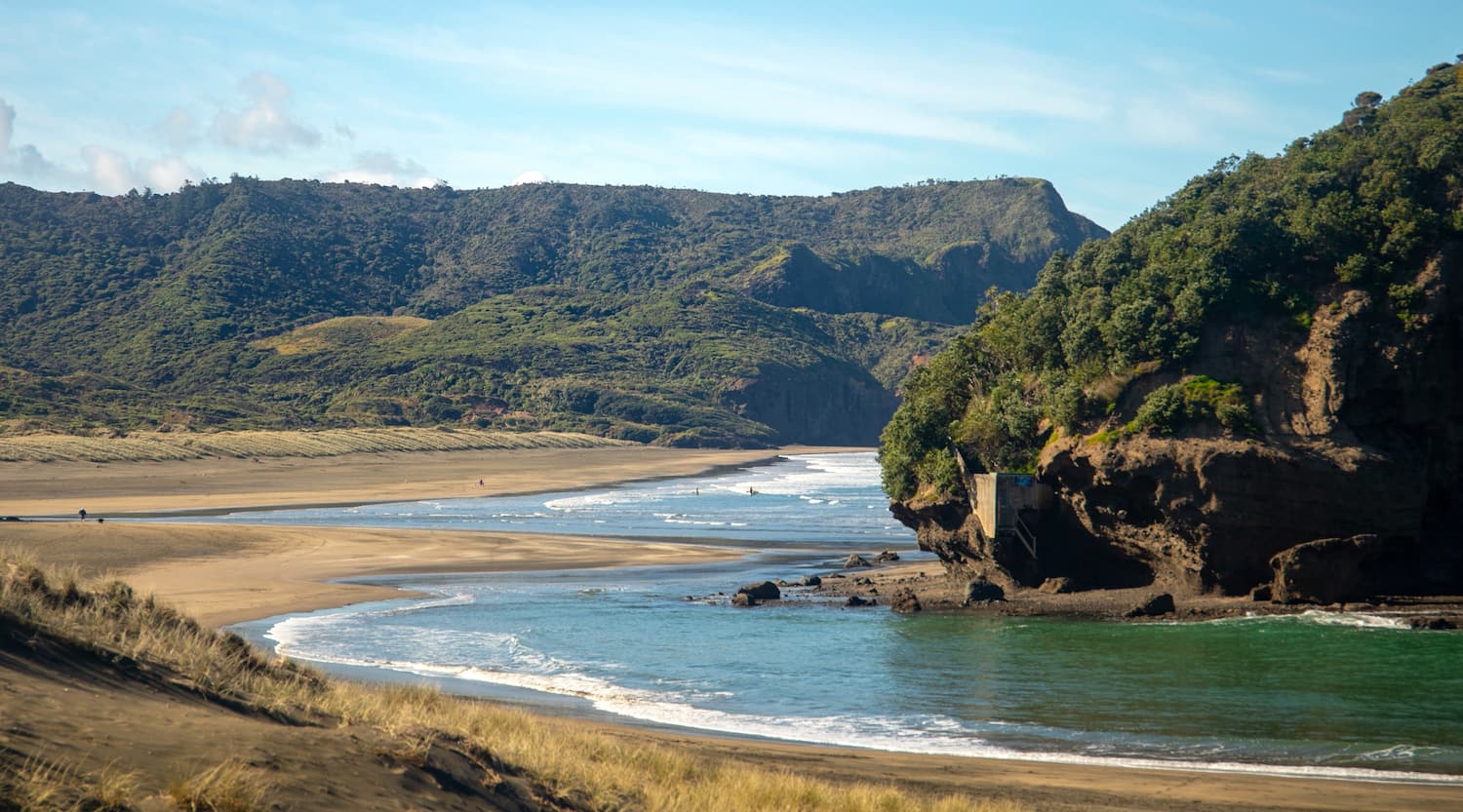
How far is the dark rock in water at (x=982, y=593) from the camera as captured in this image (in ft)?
113

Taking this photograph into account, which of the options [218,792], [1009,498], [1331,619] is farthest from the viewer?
[1009,498]

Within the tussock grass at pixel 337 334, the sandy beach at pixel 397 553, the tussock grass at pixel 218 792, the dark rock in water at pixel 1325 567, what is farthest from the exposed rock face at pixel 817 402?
the tussock grass at pixel 218 792

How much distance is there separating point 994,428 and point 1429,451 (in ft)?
36.8

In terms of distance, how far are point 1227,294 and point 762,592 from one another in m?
15.6

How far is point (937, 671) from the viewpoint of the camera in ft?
84.2

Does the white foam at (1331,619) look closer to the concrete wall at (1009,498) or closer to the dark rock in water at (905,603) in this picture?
the concrete wall at (1009,498)

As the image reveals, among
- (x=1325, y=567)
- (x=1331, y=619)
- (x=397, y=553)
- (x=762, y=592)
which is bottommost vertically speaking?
(x=397, y=553)

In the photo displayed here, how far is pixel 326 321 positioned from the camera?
182 m

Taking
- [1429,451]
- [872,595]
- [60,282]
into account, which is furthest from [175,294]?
[1429,451]

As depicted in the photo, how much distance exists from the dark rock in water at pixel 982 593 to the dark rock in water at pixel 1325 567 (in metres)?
7.37

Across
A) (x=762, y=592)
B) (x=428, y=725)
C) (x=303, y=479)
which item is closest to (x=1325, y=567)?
(x=762, y=592)

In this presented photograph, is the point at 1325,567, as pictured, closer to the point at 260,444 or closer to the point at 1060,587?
the point at 1060,587

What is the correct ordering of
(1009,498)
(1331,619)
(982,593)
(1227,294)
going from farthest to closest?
(982,593) → (1009,498) → (1227,294) → (1331,619)

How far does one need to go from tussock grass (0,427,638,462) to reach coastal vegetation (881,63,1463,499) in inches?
2683
